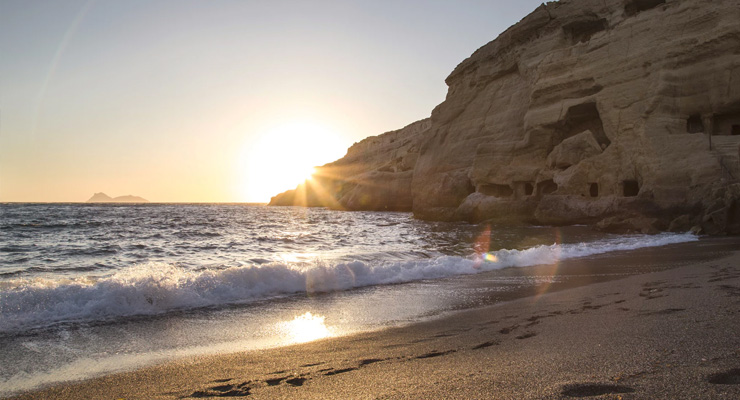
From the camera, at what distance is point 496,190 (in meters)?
34.6

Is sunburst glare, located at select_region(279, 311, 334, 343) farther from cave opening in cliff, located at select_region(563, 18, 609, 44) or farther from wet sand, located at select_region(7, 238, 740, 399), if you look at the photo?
cave opening in cliff, located at select_region(563, 18, 609, 44)

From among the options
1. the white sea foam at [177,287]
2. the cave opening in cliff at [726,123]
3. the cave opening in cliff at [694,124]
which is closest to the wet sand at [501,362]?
the white sea foam at [177,287]

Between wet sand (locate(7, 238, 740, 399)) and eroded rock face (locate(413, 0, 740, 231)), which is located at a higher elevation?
eroded rock face (locate(413, 0, 740, 231))

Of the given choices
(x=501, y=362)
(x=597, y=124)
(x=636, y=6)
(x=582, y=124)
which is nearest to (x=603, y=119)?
(x=597, y=124)

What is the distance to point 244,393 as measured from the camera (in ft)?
10.6

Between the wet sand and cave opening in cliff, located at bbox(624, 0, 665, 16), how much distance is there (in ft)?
104

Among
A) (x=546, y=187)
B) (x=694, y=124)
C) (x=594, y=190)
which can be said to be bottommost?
(x=594, y=190)

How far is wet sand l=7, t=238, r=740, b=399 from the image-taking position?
2.95 metres

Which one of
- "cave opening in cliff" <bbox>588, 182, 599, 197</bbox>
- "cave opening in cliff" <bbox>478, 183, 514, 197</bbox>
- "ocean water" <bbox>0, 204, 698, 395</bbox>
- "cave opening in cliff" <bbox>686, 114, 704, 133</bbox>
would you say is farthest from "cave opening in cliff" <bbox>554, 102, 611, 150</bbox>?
"ocean water" <bbox>0, 204, 698, 395</bbox>

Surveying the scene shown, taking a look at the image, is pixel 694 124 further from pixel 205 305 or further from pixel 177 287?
pixel 177 287

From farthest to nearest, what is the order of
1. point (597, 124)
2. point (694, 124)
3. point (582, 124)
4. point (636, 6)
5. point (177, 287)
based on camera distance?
point (582, 124) → point (636, 6) → point (597, 124) → point (694, 124) → point (177, 287)

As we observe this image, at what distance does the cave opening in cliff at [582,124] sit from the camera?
29.2 m

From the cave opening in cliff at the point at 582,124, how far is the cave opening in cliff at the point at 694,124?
4324 mm

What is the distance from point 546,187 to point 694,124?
9.16m
